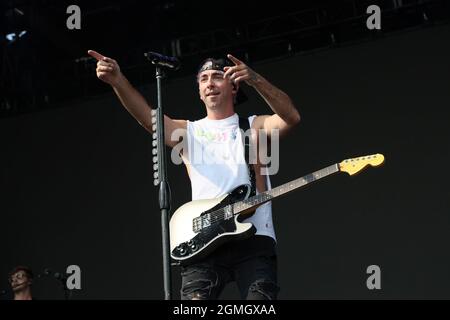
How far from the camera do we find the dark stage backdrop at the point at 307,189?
660 cm

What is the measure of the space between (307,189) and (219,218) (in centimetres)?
361

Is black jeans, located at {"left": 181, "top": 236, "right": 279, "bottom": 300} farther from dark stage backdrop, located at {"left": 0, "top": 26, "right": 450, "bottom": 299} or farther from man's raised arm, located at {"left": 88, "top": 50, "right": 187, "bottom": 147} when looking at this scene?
dark stage backdrop, located at {"left": 0, "top": 26, "right": 450, "bottom": 299}

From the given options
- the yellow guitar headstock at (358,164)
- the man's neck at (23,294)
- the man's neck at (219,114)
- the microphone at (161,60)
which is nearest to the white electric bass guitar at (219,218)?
the yellow guitar headstock at (358,164)

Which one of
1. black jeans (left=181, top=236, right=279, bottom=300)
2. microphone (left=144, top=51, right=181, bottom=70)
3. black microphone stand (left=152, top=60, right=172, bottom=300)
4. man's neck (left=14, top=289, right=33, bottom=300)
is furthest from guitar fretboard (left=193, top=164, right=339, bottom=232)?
man's neck (left=14, top=289, right=33, bottom=300)

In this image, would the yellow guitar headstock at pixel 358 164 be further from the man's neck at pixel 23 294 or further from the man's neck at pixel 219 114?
the man's neck at pixel 23 294

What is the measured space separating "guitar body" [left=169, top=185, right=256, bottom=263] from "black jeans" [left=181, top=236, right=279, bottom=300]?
4 cm

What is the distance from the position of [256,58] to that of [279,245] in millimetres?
1772

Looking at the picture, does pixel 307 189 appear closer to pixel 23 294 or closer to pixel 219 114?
pixel 23 294

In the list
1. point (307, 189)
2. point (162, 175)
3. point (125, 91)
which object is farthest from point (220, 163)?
point (307, 189)

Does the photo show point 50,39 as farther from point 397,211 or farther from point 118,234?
point 397,211

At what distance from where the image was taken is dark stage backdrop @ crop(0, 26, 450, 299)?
6.60 metres

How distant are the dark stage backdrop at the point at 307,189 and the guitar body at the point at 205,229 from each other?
3360mm

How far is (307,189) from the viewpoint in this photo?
6938 millimetres

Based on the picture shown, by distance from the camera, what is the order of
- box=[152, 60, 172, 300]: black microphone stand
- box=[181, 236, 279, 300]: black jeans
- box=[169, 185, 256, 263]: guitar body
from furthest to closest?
1. box=[169, 185, 256, 263]: guitar body
2. box=[181, 236, 279, 300]: black jeans
3. box=[152, 60, 172, 300]: black microphone stand
